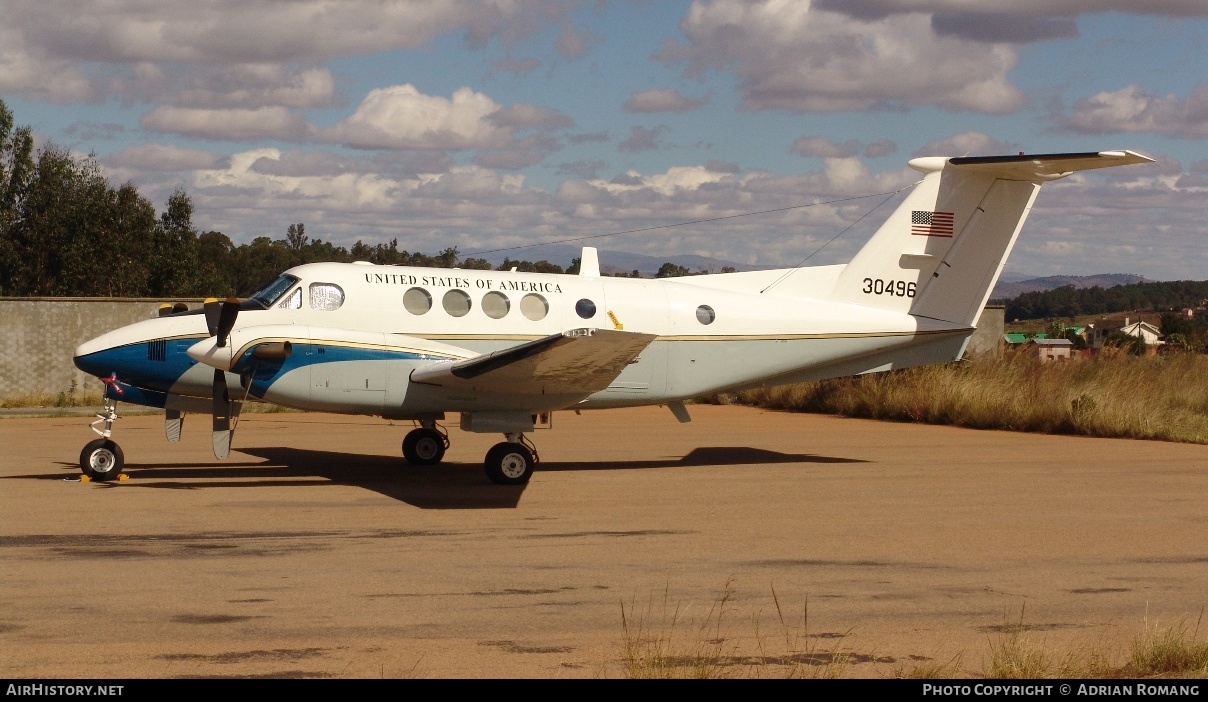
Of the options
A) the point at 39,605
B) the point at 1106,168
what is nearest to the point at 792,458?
the point at 1106,168

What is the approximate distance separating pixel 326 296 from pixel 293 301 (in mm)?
420

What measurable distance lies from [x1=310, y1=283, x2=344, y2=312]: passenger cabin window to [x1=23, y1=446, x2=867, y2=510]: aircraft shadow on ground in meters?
2.29

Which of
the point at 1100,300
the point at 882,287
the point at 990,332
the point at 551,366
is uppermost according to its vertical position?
the point at 1100,300

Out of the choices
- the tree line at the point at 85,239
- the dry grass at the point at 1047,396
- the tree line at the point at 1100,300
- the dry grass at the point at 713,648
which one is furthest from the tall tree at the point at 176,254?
the tree line at the point at 1100,300

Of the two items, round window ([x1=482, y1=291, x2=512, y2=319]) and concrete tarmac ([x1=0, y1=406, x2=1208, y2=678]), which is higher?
round window ([x1=482, y1=291, x2=512, y2=319])

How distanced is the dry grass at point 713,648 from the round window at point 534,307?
750cm

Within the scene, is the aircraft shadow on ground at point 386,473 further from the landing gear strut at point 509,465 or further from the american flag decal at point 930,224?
the american flag decal at point 930,224

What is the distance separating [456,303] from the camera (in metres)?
14.9

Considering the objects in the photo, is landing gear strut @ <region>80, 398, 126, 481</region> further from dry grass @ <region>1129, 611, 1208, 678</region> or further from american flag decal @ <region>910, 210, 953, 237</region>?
dry grass @ <region>1129, 611, 1208, 678</region>

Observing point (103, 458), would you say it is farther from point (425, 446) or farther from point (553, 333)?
point (553, 333)

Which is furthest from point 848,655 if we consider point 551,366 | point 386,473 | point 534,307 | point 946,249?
point 946,249

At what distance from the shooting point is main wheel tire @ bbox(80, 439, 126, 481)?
543 inches

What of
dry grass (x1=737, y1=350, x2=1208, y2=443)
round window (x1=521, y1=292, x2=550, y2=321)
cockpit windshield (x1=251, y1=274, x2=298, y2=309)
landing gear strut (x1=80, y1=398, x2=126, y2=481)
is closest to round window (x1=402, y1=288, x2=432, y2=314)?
round window (x1=521, y1=292, x2=550, y2=321)

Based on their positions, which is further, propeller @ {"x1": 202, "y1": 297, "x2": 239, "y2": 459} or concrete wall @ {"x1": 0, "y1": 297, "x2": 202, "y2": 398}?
concrete wall @ {"x1": 0, "y1": 297, "x2": 202, "y2": 398}
